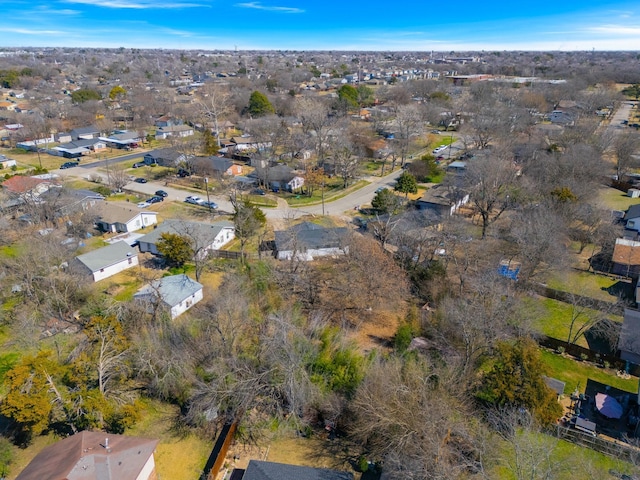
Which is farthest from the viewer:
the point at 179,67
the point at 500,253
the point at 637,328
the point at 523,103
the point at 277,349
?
the point at 179,67

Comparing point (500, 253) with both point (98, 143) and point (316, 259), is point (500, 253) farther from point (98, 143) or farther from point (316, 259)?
point (98, 143)

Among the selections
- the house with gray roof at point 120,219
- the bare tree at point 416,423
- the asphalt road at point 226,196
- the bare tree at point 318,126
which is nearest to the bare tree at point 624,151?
the asphalt road at point 226,196

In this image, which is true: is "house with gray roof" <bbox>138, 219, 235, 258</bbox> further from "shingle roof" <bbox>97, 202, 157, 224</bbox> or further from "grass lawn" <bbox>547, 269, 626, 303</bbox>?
"grass lawn" <bbox>547, 269, 626, 303</bbox>

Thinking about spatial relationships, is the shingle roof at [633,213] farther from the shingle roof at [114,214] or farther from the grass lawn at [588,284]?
the shingle roof at [114,214]

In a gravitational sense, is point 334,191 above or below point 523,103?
below

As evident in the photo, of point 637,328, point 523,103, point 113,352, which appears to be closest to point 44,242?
point 113,352

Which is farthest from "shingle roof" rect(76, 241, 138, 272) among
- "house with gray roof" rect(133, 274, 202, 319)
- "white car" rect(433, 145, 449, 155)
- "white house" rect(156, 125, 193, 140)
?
"white car" rect(433, 145, 449, 155)
